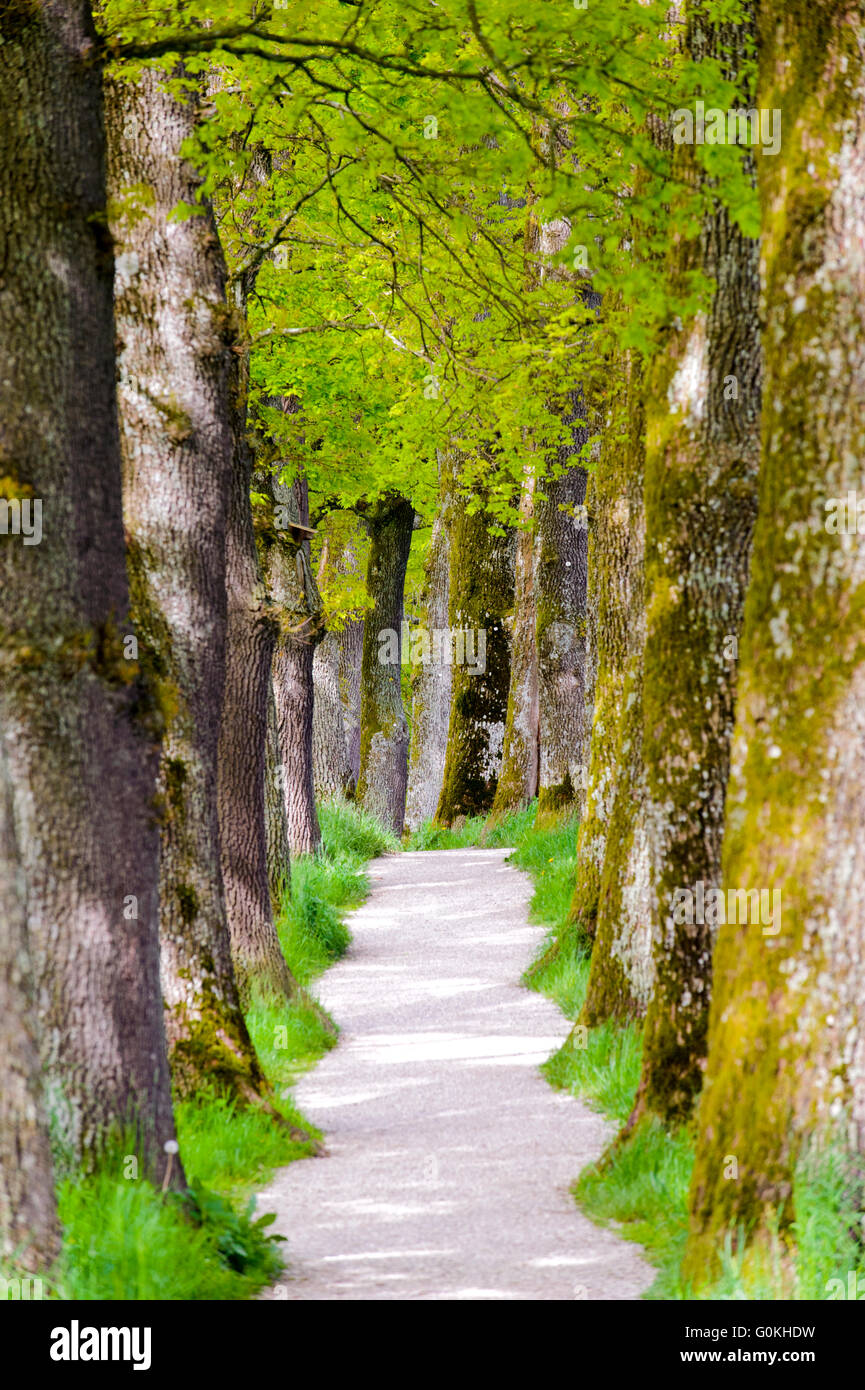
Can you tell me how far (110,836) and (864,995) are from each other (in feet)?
9.09

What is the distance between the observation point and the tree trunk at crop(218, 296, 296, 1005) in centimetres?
1069

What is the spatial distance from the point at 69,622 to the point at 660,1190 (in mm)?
3402

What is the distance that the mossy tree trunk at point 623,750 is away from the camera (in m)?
9.53

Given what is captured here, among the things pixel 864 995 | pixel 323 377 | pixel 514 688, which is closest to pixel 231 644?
pixel 864 995

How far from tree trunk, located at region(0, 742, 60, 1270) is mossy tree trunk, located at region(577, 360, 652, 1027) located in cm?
457

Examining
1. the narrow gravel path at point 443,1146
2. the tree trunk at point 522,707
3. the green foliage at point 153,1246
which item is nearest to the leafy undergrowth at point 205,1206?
the green foliage at point 153,1246

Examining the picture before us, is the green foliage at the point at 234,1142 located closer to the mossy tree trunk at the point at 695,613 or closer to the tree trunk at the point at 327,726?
the mossy tree trunk at the point at 695,613

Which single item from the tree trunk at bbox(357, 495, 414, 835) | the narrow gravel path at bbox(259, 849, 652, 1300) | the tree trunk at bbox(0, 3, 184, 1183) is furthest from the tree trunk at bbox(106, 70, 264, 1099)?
the tree trunk at bbox(357, 495, 414, 835)

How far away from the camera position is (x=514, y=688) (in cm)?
2173

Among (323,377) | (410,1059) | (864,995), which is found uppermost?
(323,377)

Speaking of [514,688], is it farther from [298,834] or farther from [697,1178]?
[697,1178]

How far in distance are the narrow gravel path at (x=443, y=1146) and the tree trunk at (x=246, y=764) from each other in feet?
2.67

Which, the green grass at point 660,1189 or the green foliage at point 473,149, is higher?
the green foliage at point 473,149

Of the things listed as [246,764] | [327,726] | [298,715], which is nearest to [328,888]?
[298,715]
